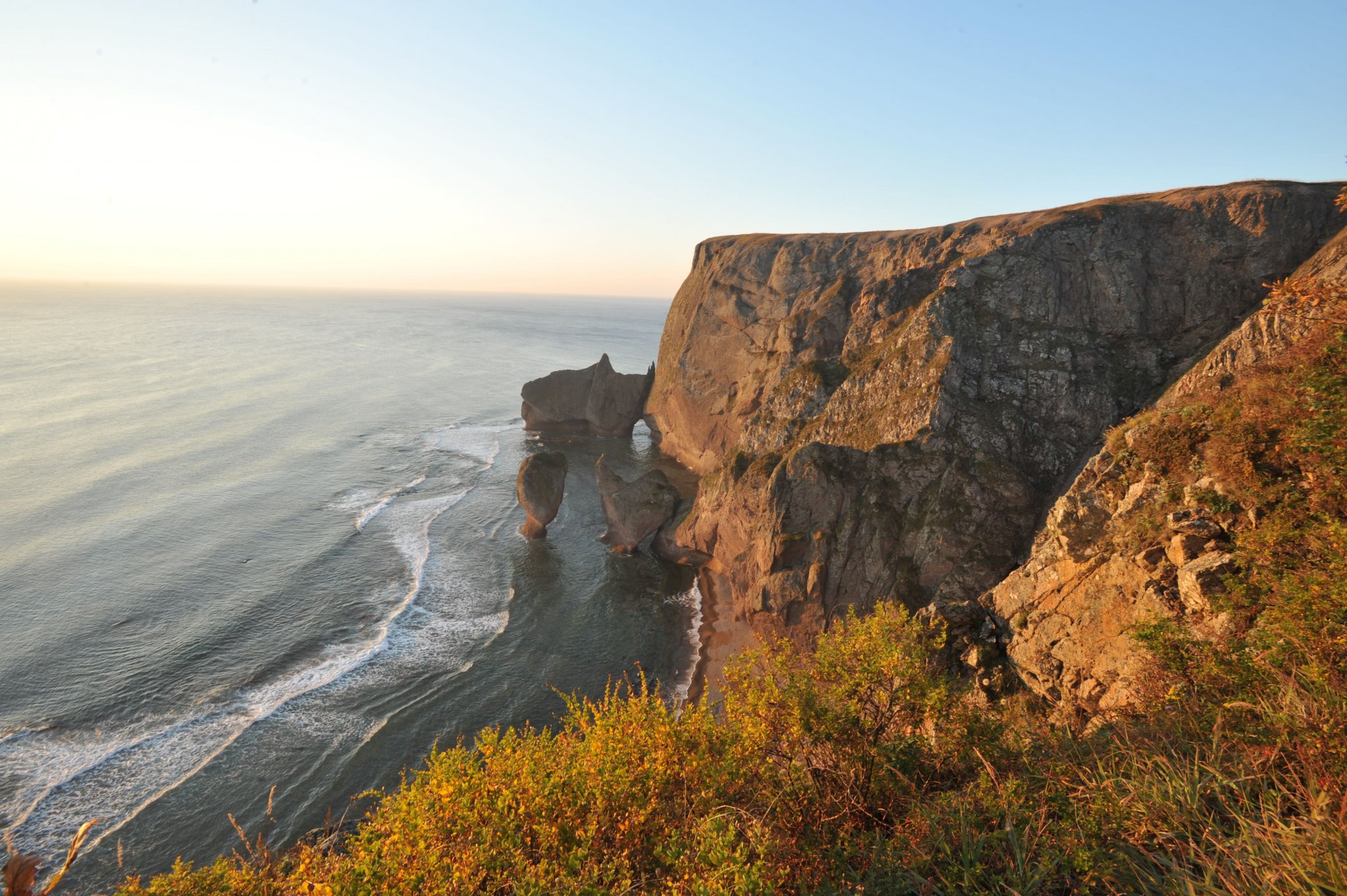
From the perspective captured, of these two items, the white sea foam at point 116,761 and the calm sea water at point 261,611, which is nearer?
the white sea foam at point 116,761

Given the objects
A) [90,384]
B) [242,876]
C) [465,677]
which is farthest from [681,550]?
[90,384]

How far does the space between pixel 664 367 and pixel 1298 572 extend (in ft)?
215

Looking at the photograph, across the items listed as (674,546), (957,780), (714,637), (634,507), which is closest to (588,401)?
(634,507)

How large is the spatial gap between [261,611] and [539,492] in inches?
730

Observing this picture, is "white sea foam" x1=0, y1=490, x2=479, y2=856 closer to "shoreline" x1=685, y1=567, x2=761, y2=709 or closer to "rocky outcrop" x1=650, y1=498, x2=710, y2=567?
"shoreline" x1=685, y1=567, x2=761, y2=709

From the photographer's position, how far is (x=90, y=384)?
77.9 m

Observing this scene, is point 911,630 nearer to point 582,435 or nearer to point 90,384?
point 582,435

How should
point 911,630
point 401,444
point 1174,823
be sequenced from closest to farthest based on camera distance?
point 1174,823 < point 911,630 < point 401,444

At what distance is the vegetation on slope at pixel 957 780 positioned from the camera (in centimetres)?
759

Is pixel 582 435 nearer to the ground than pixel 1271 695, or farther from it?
nearer to the ground

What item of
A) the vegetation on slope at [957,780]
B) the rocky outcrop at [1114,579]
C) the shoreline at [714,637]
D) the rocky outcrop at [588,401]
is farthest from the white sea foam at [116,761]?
the rocky outcrop at [588,401]

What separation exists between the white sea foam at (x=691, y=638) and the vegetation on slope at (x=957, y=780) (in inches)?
697

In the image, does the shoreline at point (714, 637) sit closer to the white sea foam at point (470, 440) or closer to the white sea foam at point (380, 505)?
the white sea foam at point (380, 505)

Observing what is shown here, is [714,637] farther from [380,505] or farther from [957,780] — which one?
[380,505]
